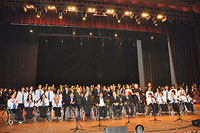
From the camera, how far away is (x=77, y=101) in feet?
16.9

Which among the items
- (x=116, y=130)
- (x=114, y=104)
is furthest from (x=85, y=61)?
(x=116, y=130)

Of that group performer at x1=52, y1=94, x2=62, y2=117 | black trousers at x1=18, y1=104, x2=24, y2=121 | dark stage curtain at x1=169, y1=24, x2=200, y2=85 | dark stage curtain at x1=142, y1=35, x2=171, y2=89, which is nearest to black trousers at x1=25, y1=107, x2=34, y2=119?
black trousers at x1=18, y1=104, x2=24, y2=121

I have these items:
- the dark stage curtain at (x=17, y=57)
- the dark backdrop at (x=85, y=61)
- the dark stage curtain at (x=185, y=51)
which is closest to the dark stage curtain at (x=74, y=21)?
the dark stage curtain at (x=17, y=57)

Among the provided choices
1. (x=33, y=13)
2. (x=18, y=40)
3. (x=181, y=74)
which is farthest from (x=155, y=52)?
(x=18, y=40)

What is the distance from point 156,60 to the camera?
14453mm

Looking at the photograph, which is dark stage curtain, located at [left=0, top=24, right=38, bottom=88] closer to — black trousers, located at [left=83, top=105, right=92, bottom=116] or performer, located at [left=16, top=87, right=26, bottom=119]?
performer, located at [left=16, top=87, right=26, bottom=119]

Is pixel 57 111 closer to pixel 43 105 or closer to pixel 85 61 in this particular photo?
pixel 43 105

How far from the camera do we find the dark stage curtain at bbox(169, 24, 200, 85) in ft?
41.2

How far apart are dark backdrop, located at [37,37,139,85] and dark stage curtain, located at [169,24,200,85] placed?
12.3 feet

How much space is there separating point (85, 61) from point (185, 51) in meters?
9.02

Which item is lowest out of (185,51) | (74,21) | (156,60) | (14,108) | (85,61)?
(14,108)

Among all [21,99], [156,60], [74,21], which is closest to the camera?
[21,99]

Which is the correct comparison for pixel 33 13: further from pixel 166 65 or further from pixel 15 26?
pixel 166 65

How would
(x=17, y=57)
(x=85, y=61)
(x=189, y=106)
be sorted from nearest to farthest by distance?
(x=189, y=106)
(x=17, y=57)
(x=85, y=61)
